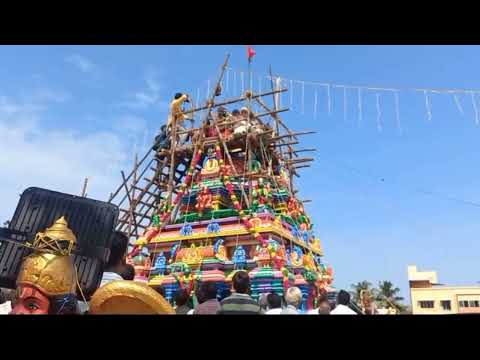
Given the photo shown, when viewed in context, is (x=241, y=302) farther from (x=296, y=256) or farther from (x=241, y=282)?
(x=296, y=256)

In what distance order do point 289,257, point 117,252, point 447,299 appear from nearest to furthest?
point 117,252 → point 289,257 → point 447,299

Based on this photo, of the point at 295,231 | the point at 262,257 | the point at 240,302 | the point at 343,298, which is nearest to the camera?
the point at 240,302

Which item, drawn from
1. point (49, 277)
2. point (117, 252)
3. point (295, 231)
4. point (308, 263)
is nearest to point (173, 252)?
point (295, 231)

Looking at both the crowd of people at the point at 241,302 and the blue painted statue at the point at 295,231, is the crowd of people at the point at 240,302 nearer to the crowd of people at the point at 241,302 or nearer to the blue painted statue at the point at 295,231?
the crowd of people at the point at 241,302

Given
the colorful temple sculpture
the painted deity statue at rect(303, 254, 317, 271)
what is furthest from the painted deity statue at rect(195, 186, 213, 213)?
the painted deity statue at rect(303, 254, 317, 271)

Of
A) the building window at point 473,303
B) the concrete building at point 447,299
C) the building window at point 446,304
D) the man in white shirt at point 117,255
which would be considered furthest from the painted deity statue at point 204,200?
the building window at point 473,303

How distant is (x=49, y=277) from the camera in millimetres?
4629

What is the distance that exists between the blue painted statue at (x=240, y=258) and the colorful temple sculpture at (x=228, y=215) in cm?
4

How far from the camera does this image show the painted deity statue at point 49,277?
4.58 meters

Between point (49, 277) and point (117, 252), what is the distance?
1.85m
